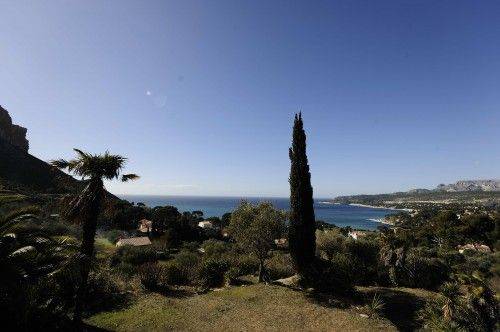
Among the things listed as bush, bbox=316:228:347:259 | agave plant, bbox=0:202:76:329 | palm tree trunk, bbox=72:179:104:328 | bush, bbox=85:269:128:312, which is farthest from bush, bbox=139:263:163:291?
bush, bbox=316:228:347:259

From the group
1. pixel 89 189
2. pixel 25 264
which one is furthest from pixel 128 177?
pixel 25 264

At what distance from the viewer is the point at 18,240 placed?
8555 millimetres

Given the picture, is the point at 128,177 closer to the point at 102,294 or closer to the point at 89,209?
the point at 89,209

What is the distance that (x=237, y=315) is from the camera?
42.5 feet

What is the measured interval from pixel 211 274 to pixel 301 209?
6661 mm

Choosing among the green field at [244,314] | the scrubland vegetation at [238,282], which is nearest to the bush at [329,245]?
the scrubland vegetation at [238,282]

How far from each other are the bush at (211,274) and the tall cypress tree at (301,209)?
4507 mm

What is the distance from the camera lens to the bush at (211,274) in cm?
1766

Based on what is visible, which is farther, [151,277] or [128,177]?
[151,277]

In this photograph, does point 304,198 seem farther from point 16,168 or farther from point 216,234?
point 16,168

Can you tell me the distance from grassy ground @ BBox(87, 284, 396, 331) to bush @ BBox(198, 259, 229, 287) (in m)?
2.14

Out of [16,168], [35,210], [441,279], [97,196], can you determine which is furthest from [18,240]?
[16,168]

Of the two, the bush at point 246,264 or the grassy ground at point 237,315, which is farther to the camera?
the bush at point 246,264

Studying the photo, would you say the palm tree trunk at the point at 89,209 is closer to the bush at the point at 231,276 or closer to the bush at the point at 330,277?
the bush at the point at 231,276
